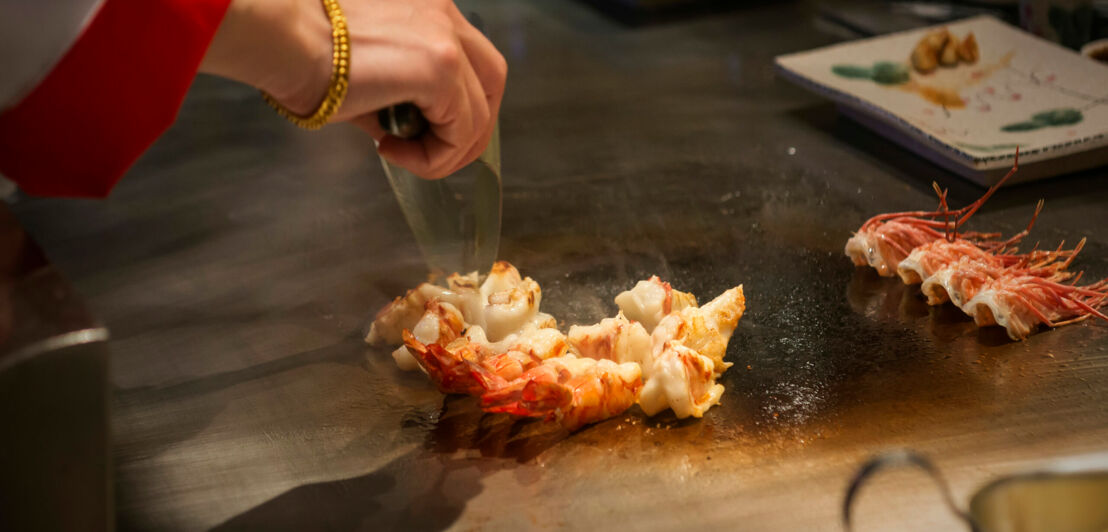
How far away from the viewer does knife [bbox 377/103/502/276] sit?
41.5 inches

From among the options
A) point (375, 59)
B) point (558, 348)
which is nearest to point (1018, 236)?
point (558, 348)

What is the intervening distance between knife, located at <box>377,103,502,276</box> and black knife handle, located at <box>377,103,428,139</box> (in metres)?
0.14

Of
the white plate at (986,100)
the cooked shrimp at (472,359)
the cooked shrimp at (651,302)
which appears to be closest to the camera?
the cooked shrimp at (472,359)

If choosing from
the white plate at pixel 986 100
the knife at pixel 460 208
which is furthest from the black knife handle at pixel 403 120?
the white plate at pixel 986 100

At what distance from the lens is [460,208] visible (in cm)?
107

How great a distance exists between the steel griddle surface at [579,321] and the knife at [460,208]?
142 mm

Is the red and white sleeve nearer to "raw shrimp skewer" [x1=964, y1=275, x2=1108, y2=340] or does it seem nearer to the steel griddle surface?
the steel griddle surface

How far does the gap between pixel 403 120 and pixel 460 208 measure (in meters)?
0.21

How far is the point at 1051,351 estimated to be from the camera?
102cm

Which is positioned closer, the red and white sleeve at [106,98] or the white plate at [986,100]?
the red and white sleeve at [106,98]

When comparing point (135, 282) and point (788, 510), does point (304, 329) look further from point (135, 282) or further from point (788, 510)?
point (788, 510)

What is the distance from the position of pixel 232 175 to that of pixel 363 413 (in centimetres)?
81

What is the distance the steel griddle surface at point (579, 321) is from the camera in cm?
87

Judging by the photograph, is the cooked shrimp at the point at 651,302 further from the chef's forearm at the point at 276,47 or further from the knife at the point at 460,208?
the chef's forearm at the point at 276,47
